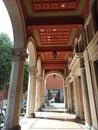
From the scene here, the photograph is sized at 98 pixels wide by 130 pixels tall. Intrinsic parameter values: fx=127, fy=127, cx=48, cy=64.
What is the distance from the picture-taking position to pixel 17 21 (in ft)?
20.9

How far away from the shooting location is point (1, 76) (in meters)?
12.5

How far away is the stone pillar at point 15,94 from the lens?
216 inches

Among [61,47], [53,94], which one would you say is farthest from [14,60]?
[53,94]

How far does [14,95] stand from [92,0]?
547cm

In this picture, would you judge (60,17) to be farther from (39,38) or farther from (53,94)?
(53,94)

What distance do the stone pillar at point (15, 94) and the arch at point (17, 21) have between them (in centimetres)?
57

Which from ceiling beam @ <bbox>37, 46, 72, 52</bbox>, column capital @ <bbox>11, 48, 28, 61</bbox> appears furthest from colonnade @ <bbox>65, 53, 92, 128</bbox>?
column capital @ <bbox>11, 48, 28, 61</bbox>

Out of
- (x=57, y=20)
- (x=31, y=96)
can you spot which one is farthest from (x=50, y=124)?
(x=57, y=20)

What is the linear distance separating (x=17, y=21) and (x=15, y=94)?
358 cm

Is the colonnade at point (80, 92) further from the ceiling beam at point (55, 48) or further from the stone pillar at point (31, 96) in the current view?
the stone pillar at point (31, 96)

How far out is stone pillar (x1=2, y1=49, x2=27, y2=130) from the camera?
550cm

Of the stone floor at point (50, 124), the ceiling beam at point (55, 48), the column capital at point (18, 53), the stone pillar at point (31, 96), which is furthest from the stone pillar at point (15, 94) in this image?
the ceiling beam at point (55, 48)

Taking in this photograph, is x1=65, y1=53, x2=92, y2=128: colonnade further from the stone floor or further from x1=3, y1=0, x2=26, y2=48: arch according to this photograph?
x1=3, y1=0, x2=26, y2=48: arch

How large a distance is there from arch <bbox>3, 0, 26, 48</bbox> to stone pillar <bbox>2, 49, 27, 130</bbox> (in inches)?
22.5
